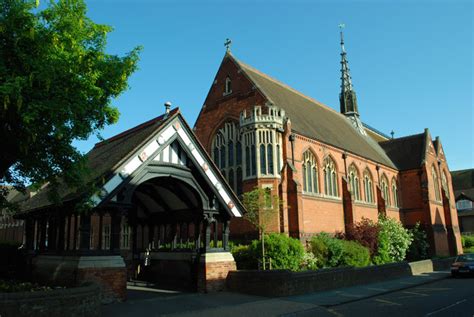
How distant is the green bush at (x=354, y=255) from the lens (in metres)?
22.7

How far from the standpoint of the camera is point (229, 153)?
95.6 ft

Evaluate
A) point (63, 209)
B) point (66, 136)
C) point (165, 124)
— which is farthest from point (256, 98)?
point (66, 136)

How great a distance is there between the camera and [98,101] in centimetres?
980

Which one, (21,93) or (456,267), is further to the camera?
(456,267)

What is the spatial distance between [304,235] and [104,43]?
18.5m

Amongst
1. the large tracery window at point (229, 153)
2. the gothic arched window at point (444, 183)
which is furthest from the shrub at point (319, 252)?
the gothic arched window at point (444, 183)

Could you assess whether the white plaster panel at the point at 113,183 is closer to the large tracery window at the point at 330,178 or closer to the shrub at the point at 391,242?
the large tracery window at the point at 330,178

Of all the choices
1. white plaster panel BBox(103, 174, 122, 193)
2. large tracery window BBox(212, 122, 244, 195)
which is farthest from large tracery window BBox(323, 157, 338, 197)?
white plaster panel BBox(103, 174, 122, 193)

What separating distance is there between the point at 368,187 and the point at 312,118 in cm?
852

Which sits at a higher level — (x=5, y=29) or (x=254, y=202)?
(x=5, y=29)

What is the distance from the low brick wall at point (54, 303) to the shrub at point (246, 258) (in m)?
9.35

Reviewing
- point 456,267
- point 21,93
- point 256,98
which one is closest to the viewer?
point 21,93

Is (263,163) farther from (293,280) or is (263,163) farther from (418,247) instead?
(418,247)

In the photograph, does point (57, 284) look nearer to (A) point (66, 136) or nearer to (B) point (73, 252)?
(B) point (73, 252)
